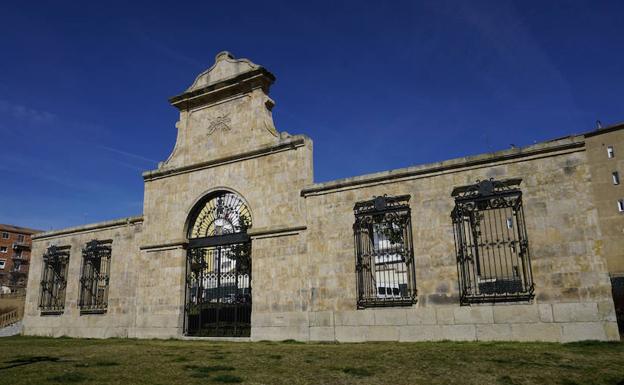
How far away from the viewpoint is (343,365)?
8.38 meters

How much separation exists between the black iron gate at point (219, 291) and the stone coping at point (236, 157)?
9.19 feet

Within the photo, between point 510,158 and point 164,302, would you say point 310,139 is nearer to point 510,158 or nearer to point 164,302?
point 510,158

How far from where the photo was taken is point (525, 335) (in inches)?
426

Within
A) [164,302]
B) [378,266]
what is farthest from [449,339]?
[164,302]

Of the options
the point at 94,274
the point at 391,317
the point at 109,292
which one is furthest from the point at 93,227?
the point at 391,317

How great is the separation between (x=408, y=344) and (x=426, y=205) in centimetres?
351

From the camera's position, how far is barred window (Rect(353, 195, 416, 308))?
1249 cm

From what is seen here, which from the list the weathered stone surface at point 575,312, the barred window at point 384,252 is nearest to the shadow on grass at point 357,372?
the barred window at point 384,252

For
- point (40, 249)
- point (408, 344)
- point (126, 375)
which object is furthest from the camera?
point (40, 249)

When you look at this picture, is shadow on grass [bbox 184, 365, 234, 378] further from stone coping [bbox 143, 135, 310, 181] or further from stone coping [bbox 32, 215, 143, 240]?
stone coping [bbox 32, 215, 143, 240]

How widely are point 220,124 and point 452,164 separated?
825 cm

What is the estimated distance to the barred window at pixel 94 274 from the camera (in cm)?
1859

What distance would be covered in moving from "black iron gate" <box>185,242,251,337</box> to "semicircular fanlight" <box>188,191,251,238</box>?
0.55 metres

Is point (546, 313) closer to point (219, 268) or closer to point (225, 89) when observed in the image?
point (219, 268)
